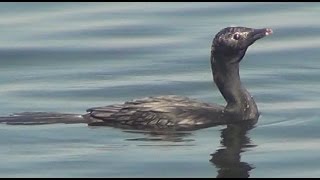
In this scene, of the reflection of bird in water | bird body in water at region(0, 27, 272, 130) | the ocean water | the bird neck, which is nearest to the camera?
the reflection of bird in water

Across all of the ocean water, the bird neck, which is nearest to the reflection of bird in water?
the ocean water

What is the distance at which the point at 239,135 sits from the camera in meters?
Answer: 16.3

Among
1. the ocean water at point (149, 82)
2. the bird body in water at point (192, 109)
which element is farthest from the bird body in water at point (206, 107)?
the ocean water at point (149, 82)

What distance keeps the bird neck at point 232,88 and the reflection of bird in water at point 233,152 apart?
0.65 ft

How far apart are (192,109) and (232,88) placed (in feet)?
2.04

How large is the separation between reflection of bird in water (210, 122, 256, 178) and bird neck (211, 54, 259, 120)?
198mm

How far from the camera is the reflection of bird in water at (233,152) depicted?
1440 centimetres

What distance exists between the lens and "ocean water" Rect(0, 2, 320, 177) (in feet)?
48.5

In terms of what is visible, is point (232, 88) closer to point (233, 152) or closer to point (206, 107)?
point (206, 107)

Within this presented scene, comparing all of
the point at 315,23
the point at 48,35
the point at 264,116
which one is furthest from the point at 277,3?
the point at 264,116

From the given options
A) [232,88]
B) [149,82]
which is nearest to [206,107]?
Answer: [232,88]

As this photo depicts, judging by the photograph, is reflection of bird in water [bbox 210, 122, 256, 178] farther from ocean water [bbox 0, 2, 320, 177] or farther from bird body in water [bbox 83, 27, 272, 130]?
bird body in water [bbox 83, 27, 272, 130]

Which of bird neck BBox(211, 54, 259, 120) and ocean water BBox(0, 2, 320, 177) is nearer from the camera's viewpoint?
ocean water BBox(0, 2, 320, 177)

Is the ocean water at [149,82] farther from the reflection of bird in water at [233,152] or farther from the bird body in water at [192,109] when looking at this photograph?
the bird body in water at [192,109]
